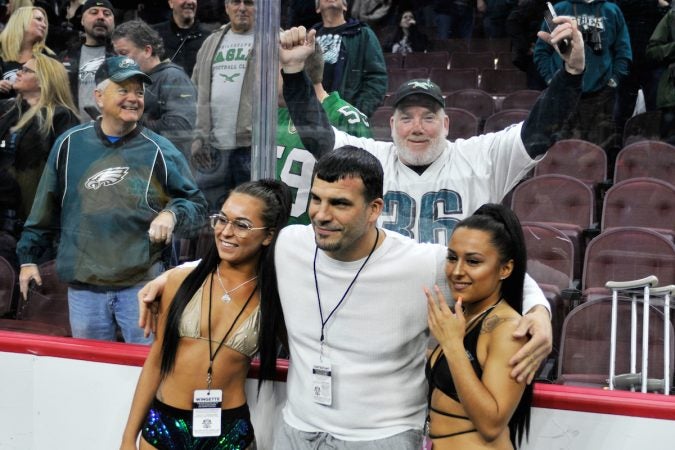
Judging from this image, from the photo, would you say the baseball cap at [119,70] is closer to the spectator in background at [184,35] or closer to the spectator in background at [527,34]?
the spectator in background at [184,35]

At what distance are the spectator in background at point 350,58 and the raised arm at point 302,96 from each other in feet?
0.36

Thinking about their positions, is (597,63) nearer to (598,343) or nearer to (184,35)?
(598,343)

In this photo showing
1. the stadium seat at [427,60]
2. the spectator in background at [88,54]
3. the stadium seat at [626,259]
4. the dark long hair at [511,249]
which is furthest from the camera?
the spectator in background at [88,54]

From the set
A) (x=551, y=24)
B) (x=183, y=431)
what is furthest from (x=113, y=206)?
(x=551, y=24)

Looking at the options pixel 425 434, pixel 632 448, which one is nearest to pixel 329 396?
pixel 425 434

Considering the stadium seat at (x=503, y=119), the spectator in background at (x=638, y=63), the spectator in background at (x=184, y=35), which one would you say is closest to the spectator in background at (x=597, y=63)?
the spectator in background at (x=638, y=63)

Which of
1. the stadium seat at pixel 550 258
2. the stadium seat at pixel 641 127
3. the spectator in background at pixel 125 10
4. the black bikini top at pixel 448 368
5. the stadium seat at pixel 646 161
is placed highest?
Answer: the spectator in background at pixel 125 10

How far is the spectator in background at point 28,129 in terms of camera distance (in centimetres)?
395

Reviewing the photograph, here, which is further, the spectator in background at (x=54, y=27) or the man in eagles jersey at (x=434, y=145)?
the spectator in background at (x=54, y=27)

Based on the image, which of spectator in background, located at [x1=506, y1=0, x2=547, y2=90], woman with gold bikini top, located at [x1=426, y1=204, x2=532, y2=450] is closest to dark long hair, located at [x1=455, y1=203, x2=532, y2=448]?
woman with gold bikini top, located at [x1=426, y1=204, x2=532, y2=450]

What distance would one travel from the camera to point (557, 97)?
321 centimetres

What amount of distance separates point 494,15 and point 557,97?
682 millimetres

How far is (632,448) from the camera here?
2729 mm

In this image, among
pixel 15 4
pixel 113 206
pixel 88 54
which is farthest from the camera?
pixel 15 4
